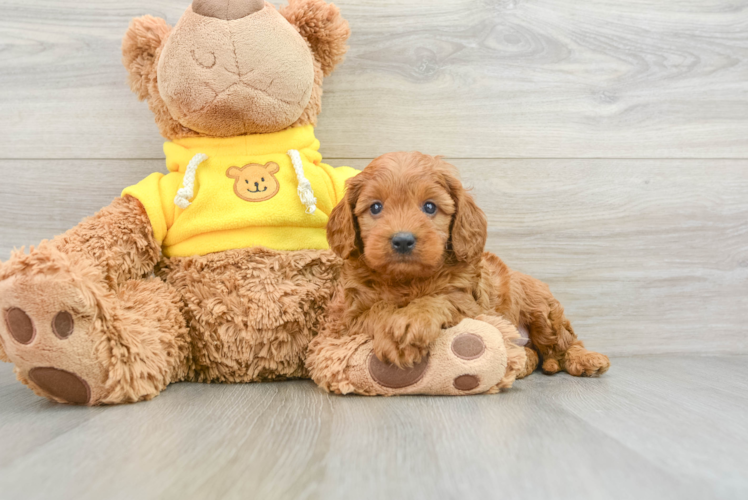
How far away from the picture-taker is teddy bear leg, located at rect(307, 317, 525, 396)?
1.22 m

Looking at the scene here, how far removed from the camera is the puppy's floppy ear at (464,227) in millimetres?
1296

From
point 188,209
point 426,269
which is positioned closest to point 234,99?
point 188,209

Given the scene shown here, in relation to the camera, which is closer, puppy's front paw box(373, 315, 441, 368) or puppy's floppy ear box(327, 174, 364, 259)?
puppy's front paw box(373, 315, 441, 368)

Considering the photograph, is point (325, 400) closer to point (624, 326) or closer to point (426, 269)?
point (426, 269)

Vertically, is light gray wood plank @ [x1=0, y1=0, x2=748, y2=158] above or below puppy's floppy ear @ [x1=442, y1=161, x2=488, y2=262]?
above

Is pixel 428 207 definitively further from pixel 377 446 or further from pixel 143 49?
pixel 143 49

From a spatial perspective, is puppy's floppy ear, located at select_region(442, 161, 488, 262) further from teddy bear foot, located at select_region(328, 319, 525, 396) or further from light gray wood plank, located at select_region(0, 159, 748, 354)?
light gray wood plank, located at select_region(0, 159, 748, 354)

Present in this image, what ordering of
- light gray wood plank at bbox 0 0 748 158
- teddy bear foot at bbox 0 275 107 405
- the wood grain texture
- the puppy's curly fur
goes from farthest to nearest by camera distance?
light gray wood plank at bbox 0 0 748 158
the puppy's curly fur
teddy bear foot at bbox 0 275 107 405
the wood grain texture

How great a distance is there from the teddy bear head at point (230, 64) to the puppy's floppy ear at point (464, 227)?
1.63 ft

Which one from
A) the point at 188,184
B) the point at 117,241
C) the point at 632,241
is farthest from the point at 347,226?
the point at 632,241

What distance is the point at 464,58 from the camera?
6.07 ft

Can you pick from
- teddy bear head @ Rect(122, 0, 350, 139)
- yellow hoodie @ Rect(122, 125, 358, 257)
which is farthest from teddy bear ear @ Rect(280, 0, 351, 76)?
yellow hoodie @ Rect(122, 125, 358, 257)

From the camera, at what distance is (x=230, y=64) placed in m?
1.38

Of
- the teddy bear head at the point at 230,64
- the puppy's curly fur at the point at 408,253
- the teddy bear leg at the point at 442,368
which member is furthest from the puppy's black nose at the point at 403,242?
the teddy bear head at the point at 230,64
